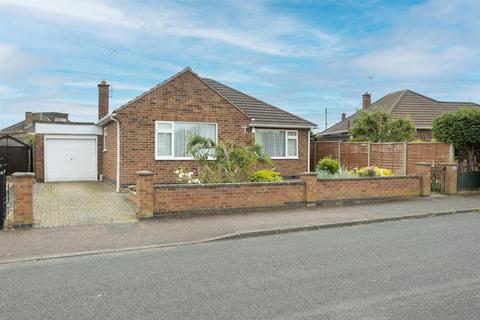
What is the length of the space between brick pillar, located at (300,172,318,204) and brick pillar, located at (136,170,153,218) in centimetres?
422

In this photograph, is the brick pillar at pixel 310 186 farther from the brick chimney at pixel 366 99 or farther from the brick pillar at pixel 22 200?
the brick chimney at pixel 366 99

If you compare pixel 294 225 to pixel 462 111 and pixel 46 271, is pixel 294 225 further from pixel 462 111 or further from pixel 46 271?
pixel 462 111

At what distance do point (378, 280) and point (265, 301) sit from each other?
163 cm

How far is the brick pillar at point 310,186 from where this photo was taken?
38.1ft

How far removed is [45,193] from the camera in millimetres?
13688

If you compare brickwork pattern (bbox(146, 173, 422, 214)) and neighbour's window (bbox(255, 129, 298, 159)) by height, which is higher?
neighbour's window (bbox(255, 129, 298, 159))

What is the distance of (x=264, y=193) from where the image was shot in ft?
36.3

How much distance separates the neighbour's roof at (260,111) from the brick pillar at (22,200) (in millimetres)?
10657

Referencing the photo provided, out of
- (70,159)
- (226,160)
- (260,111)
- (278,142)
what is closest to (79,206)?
(226,160)

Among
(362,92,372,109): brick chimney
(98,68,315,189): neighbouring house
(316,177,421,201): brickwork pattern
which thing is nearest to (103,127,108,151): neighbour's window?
(98,68,315,189): neighbouring house

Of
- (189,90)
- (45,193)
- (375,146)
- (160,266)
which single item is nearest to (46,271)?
(160,266)

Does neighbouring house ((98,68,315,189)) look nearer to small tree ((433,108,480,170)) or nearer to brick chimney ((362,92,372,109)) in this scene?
small tree ((433,108,480,170))

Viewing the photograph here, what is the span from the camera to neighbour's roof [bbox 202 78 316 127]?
18.9m

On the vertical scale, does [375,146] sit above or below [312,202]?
above
